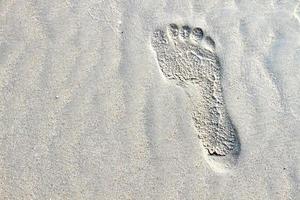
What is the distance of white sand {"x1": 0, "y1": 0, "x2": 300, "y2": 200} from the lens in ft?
6.50

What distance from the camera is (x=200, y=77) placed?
2039 millimetres

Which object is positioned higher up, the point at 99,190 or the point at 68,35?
the point at 68,35

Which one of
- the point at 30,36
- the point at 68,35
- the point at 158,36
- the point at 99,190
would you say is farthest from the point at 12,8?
the point at 99,190

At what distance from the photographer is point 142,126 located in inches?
78.9

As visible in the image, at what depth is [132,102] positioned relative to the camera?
6.63 ft

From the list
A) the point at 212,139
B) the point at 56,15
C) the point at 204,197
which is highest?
the point at 56,15

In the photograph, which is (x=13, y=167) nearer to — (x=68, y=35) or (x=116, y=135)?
(x=116, y=135)

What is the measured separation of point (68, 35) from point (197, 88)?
61 cm

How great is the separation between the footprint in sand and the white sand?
1.2 inches

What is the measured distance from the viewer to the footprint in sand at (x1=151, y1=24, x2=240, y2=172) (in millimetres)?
2012

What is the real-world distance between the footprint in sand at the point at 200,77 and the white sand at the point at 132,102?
0.03 metres

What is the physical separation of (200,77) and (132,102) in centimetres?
31

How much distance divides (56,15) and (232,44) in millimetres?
784

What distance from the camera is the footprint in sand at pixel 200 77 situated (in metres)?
2.01
